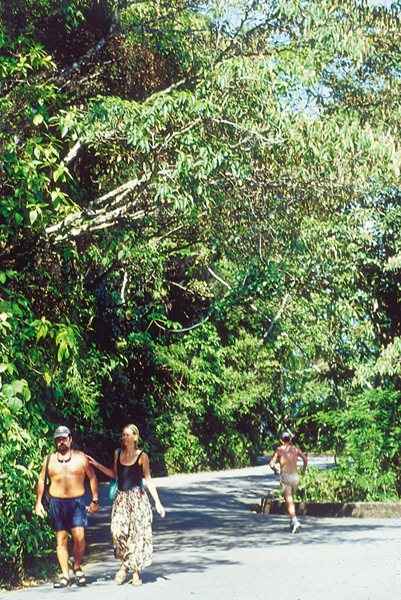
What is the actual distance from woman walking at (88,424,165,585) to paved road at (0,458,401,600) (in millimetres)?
275

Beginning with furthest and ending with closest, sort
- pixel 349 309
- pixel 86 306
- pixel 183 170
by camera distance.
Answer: pixel 349 309
pixel 86 306
pixel 183 170

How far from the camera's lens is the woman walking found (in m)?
11.2

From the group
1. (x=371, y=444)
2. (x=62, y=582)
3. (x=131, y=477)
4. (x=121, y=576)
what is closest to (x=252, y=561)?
(x=121, y=576)

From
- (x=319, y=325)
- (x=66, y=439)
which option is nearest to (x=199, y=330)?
(x=319, y=325)

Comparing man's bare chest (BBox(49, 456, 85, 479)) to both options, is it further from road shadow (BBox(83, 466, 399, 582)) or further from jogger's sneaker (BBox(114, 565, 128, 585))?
road shadow (BBox(83, 466, 399, 582))

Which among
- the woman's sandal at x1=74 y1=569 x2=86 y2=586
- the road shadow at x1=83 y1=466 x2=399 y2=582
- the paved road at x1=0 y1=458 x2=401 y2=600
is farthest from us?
the road shadow at x1=83 y1=466 x2=399 y2=582

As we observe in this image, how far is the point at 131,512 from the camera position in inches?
444

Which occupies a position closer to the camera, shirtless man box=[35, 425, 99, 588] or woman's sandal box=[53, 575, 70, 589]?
woman's sandal box=[53, 575, 70, 589]

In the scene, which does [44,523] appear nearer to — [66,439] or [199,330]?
[66,439]

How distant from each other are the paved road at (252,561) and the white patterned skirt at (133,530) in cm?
29

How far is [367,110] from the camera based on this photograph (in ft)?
52.6

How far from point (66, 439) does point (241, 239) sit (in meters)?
5.71

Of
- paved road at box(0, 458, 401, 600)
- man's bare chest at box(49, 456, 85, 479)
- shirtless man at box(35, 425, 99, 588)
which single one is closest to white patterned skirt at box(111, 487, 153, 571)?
paved road at box(0, 458, 401, 600)

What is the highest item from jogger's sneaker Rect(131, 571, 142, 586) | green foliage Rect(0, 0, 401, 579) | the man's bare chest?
green foliage Rect(0, 0, 401, 579)
